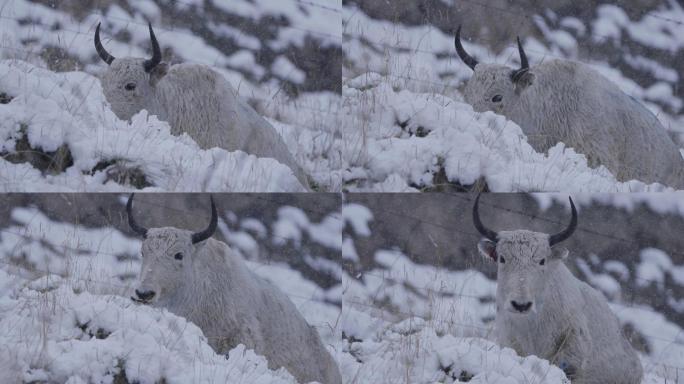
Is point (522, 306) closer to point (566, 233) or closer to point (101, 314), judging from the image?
point (566, 233)

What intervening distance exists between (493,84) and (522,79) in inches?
5.4

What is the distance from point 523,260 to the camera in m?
4.85

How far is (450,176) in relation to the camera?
501 cm

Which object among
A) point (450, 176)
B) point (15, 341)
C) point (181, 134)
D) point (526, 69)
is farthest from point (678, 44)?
point (15, 341)

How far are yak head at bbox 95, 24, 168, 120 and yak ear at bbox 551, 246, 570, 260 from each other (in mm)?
1650

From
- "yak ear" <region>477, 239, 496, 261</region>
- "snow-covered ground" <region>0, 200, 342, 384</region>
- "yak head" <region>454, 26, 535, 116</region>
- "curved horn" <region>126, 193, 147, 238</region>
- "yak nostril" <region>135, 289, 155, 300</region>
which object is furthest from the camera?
"yak head" <region>454, 26, 535, 116</region>

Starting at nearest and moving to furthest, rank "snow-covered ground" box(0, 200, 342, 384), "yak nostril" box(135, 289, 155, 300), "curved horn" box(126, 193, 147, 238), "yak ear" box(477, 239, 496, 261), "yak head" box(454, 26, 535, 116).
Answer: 1. "snow-covered ground" box(0, 200, 342, 384)
2. "yak nostril" box(135, 289, 155, 300)
3. "curved horn" box(126, 193, 147, 238)
4. "yak ear" box(477, 239, 496, 261)
5. "yak head" box(454, 26, 535, 116)

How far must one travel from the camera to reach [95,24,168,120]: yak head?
4.96 m

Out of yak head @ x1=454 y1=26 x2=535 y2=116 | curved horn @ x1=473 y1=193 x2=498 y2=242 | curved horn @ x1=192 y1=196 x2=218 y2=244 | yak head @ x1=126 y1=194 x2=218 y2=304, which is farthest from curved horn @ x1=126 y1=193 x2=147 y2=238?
yak head @ x1=454 y1=26 x2=535 y2=116

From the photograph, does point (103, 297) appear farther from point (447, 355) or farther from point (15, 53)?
point (447, 355)

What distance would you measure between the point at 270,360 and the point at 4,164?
1.21m

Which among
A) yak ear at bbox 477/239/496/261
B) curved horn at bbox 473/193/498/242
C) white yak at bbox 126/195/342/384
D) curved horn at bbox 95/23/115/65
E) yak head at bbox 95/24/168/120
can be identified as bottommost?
white yak at bbox 126/195/342/384

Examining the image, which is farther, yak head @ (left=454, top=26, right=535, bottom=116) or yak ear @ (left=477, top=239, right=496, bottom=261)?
yak head @ (left=454, top=26, right=535, bottom=116)

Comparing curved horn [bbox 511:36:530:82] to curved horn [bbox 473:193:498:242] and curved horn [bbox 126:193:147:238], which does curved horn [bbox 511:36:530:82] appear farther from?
curved horn [bbox 126:193:147:238]
